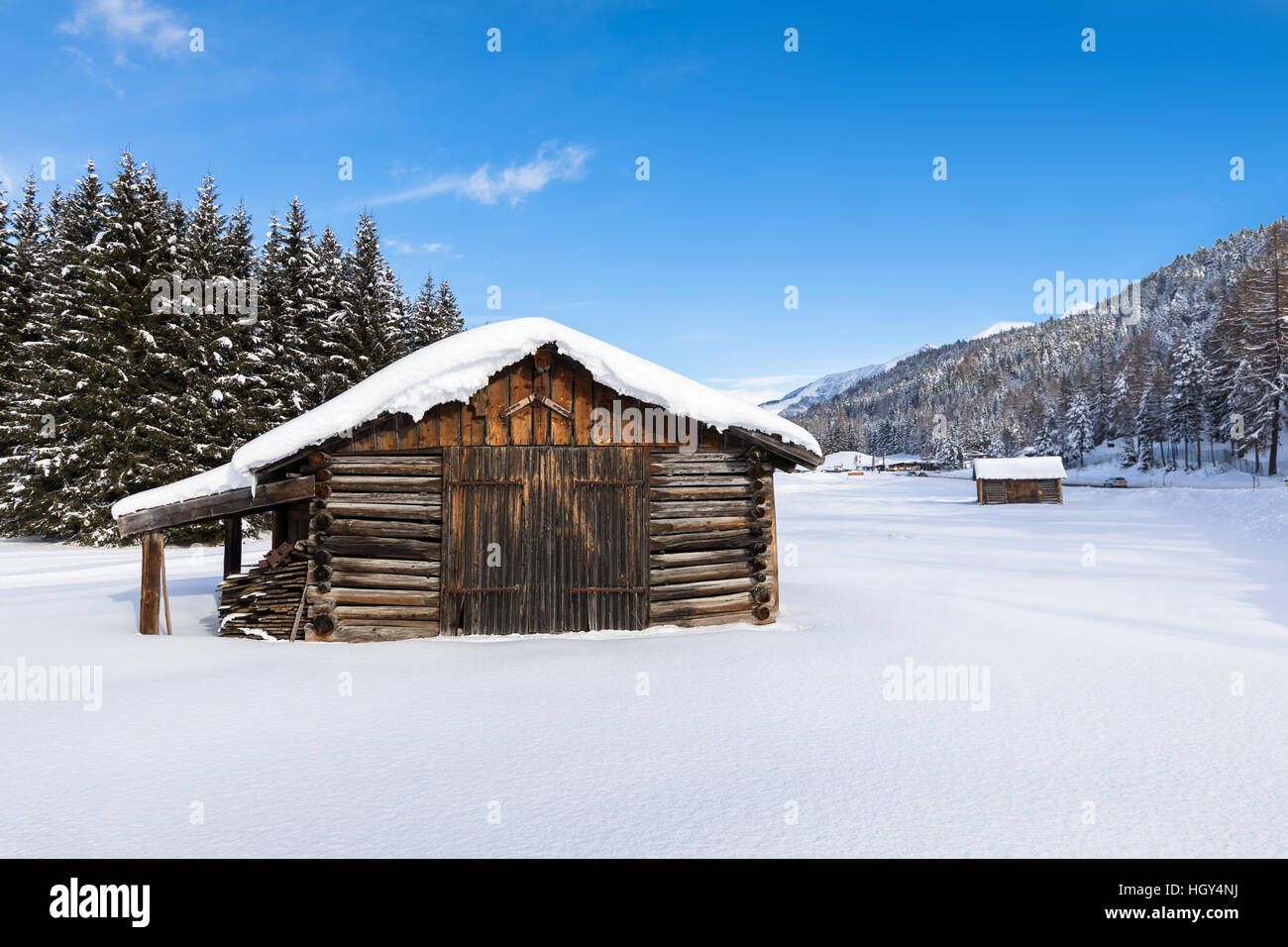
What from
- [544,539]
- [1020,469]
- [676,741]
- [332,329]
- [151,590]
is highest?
[332,329]

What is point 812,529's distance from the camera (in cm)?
3469

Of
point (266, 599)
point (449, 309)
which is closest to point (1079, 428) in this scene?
point (449, 309)

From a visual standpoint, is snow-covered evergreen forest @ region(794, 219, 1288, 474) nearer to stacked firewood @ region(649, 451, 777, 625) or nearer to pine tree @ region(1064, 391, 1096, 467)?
pine tree @ region(1064, 391, 1096, 467)

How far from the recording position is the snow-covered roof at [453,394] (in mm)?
10250

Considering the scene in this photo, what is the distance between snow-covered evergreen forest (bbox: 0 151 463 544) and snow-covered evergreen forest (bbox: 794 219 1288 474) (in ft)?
226

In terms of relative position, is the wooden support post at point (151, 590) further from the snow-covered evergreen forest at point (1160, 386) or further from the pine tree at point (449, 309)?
the snow-covered evergreen forest at point (1160, 386)

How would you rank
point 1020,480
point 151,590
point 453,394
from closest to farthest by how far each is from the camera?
1. point 453,394
2. point 151,590
3. point 1020,480

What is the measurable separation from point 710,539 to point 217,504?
8076 millimetres

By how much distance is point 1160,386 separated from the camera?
7419 centimetres

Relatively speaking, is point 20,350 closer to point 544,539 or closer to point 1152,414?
point 544,539

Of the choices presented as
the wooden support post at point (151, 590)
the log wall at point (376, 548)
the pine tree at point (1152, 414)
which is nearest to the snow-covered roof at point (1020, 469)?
the pine tree at point (1152, 414)

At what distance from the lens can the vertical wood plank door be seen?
35.6ft

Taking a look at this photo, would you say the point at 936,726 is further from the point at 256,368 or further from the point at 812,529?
the point at 256,368
